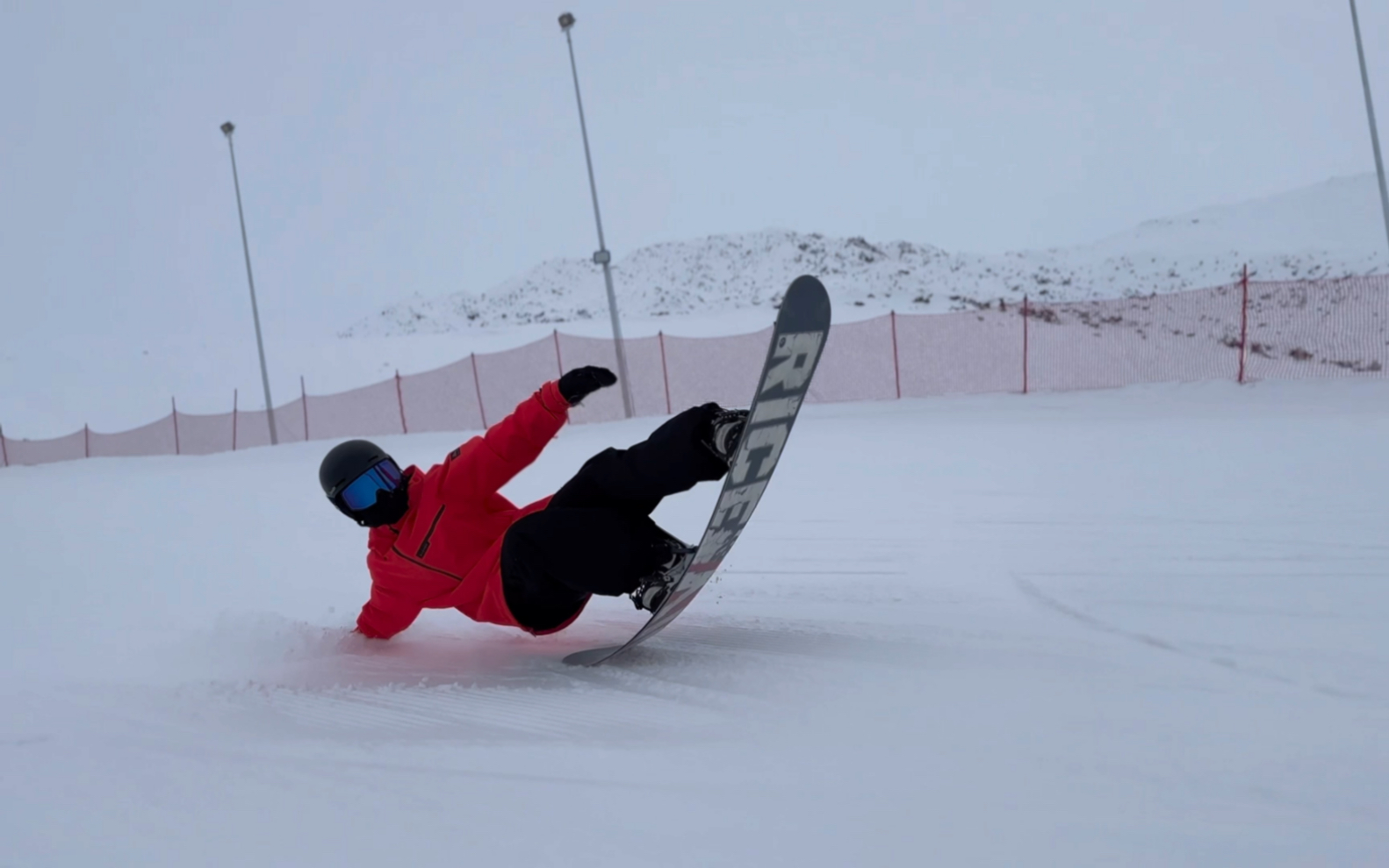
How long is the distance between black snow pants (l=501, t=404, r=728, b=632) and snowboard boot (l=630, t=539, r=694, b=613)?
24 millimetres

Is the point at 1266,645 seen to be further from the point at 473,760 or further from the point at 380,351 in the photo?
the point at 380,351

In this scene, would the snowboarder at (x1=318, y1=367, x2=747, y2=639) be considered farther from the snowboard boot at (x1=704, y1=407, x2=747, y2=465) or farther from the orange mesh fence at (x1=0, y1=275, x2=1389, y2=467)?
the orange mesh fence at (x1=0, y1=275, x2=1389, y2=467)

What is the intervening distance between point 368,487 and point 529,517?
0.65 meters

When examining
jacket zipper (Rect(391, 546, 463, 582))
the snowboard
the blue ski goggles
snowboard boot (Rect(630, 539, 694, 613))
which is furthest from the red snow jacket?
the snowboard

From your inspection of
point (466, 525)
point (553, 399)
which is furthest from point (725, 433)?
point (466, 525)

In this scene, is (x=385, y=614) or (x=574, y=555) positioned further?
(x=385, y=614)

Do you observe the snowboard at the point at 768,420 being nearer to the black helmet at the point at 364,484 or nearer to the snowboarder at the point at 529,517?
the snowboarder at the point at 529,517

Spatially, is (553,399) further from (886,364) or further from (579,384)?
(886,364)

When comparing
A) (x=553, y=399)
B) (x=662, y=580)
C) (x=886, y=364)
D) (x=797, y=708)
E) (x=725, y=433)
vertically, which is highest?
(x=553, y=399)

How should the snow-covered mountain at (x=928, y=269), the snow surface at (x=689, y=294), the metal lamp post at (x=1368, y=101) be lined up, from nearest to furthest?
the metal lamp post at (x=1368, y=101) < the snow surface at (x=689, y=294) < the snow-covered mountain at (x=928, y=269)

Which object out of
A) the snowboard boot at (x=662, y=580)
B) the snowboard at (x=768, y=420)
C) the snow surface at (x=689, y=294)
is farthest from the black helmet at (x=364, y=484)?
the snow surface at (x=689, y=294)

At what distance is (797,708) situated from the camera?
9.12 feet

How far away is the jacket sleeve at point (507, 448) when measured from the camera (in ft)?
11.2

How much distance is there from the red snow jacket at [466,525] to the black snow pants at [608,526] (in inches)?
6.9
